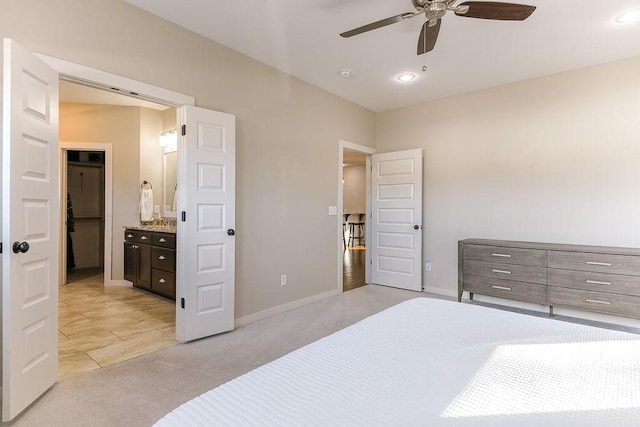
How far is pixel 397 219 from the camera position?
15.9 ft

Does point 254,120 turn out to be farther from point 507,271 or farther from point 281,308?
point 507,271

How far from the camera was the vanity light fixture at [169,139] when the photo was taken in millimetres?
4961

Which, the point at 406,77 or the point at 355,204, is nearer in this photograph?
the point at 406,77

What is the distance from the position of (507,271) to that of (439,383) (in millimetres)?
3157

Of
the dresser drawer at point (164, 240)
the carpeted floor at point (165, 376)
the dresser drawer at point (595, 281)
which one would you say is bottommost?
the carpeted floor at point (165, 376)

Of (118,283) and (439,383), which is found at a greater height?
(439,383)

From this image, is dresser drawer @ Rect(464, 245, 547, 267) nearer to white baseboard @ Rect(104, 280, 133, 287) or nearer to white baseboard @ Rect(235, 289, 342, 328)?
white baseboard @ Rect(235, 289, 342, 328)

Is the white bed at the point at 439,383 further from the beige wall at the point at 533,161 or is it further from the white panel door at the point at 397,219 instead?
the white panel door at the point at 397,219

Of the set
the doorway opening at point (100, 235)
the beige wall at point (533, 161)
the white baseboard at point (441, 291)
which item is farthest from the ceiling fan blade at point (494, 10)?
the white baseboard at point (441, 291)

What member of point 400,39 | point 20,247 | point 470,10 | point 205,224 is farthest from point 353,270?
point 20,247

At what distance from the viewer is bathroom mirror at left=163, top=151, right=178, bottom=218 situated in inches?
196

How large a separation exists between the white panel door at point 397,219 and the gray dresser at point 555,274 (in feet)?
2.83

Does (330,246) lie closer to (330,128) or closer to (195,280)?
(330,128)

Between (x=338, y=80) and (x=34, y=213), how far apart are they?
10.6ft
